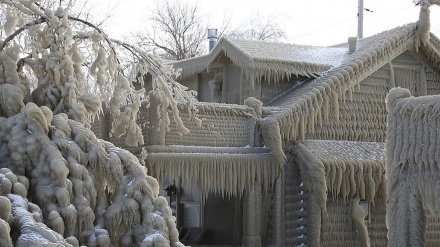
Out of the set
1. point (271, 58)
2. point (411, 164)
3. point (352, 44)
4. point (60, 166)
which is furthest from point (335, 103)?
point (60, 166)

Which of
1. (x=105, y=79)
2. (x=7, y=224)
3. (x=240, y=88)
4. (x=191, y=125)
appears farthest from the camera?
(x=240, y=88)

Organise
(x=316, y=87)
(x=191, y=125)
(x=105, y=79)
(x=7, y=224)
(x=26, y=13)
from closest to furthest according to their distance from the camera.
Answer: (x=7, y=224) < (x=26, y=13) < (x=105, y=79) < (x=191, y=125) < (x=316, y=87)

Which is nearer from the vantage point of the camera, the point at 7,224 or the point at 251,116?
the point at 7,224

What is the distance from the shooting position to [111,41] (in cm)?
658

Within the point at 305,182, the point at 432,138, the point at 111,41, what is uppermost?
the point at 111,41

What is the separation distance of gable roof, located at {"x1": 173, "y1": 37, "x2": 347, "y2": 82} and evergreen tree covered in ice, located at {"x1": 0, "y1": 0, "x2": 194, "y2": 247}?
10.9 m

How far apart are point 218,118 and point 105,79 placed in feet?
27.9

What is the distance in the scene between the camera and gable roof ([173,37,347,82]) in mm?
16781

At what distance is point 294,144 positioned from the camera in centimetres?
1546

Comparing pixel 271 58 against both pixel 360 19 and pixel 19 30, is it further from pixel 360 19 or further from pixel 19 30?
pixel 360 19

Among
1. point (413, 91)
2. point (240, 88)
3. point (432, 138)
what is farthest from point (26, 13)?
point (413, 91)

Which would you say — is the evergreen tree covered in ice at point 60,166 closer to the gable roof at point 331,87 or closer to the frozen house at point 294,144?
the frozen house at point 294,144

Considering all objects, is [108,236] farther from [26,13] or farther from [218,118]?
[218,118]

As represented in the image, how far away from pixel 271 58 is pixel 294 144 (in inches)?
96.5
